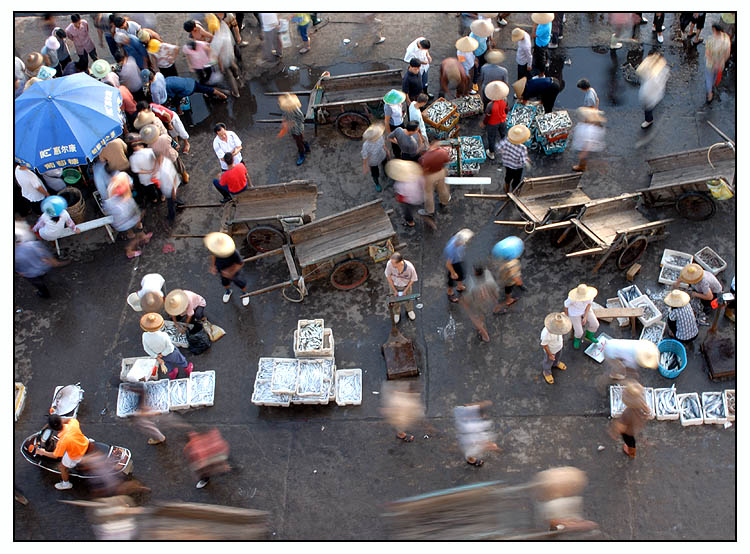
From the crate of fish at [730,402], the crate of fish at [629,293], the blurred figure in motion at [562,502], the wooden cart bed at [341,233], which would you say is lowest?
the blurred figure in motion at [562,502]

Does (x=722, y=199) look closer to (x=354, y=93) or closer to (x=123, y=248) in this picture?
(x=354, y=93)

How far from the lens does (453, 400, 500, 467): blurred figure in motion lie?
28.3 feet

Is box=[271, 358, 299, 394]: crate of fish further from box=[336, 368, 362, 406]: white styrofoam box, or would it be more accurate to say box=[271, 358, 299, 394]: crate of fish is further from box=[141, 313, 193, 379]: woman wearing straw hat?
box=[141, 313, 193, 379]: woman wearing straw hat

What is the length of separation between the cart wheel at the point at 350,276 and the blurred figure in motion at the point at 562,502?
4349 millimetres

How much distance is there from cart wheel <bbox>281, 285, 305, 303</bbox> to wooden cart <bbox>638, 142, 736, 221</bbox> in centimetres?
613

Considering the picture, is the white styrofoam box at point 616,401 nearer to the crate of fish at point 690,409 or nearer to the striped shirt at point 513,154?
the crate of fish at point 690,409

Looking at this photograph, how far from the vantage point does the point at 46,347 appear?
10633mm

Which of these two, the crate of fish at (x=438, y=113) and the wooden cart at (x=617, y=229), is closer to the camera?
the wooden cart at (x=617, y=229)

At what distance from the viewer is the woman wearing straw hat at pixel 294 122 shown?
39.5 feet

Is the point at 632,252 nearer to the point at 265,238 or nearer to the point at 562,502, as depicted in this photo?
the point at 562,502

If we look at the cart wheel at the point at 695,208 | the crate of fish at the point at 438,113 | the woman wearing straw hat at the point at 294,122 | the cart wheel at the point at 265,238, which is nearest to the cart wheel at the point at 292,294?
the cart wheel at the point at 265,238

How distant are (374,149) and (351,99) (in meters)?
2.42

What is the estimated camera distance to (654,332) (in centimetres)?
978

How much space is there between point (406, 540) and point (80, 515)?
451cm
